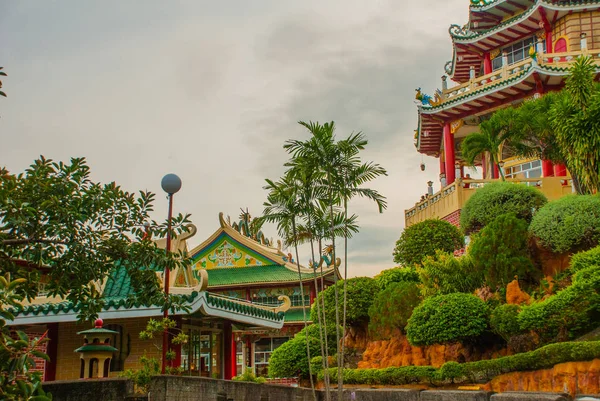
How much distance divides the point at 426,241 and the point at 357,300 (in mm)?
3203

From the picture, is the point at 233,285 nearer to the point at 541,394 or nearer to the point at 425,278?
the point at 425,278

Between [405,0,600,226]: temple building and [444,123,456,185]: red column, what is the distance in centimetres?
4

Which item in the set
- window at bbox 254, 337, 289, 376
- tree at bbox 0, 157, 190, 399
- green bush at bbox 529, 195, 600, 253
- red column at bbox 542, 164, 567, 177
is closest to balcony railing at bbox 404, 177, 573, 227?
red column at bbox 542, 164, 567, 177

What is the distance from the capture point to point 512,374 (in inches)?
594

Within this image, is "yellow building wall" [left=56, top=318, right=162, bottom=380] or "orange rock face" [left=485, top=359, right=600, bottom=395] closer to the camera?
"orange rock face" [left=485, top=359, right=600, bottom=395]

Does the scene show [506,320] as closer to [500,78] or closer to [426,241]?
[426,241]

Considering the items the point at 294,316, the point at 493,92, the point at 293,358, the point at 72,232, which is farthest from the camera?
the point at 294,316

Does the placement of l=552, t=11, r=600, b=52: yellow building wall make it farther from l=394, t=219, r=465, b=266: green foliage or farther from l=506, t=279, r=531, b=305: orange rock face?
l=506, t=279, r=531, b=305: orange rock face

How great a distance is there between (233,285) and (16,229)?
3054cm

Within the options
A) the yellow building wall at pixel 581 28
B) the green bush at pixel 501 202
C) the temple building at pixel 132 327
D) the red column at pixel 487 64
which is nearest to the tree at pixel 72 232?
the temple building at pixel 132 327

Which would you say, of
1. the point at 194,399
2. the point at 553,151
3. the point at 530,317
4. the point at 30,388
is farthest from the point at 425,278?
the point at 30,388

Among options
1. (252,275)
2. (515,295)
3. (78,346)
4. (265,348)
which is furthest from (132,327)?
(265,348)

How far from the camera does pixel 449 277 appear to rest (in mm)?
20125

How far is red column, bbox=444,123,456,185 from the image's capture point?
103ft
